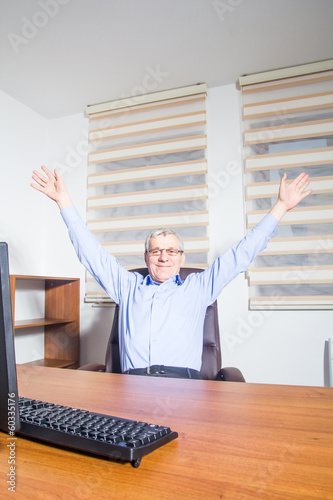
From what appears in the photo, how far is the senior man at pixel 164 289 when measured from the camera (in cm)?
182

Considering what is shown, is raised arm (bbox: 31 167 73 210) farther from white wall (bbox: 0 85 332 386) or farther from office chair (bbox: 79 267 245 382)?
white wall (bbox: 0 85 332 386)

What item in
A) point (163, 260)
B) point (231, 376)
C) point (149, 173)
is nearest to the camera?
point (231, 376)

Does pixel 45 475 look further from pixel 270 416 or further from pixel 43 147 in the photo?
pixel 43 147

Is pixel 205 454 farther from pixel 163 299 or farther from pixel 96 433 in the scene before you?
pixel 163 299

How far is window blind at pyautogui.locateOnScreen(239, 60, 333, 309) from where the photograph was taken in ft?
9.17

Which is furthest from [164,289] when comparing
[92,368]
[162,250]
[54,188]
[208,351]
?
[54,188]

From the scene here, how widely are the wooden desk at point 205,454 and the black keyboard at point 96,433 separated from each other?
0.06ft

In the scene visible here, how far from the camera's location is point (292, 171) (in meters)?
2.95

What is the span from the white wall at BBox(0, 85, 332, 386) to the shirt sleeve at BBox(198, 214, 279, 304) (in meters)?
1.04

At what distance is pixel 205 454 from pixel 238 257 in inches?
53.6

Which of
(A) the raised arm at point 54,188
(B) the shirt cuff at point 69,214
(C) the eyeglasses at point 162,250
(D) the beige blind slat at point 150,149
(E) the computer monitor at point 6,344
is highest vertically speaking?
(D) the beige blind slat at point 150,149

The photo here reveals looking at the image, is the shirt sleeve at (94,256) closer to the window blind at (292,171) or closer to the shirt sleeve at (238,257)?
the shirt sleeve at (238,257)

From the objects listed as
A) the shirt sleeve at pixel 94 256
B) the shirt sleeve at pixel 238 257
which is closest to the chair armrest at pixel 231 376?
the shirt sleeve at pixel 238 257

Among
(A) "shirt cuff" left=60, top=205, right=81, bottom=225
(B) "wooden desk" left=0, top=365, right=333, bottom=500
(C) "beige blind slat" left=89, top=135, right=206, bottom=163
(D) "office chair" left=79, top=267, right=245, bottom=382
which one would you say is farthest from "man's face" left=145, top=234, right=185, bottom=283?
(C) "beige blind slat" left=89, top=135, right=206, bottom=163
